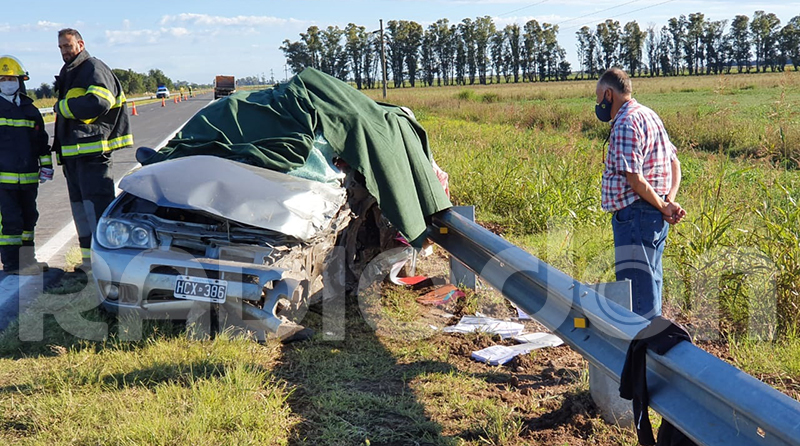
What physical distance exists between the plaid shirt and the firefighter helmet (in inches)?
210

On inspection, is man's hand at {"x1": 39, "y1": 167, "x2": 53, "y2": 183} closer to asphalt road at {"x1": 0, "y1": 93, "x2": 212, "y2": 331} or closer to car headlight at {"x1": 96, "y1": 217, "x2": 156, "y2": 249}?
asphalt road at {"x1": 0, "y1": 93, "x2": 212, "y2": 331}

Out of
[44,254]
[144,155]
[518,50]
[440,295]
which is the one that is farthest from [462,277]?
[518,50]

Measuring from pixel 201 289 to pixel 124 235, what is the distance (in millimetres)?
749

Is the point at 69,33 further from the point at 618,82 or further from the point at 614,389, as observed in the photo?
the point at 614,389

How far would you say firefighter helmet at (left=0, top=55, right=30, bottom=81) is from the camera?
6.11 m

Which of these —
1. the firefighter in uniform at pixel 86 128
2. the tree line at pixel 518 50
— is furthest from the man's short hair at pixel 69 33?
the tree line at pixel 518 50

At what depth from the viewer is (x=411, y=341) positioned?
177 inches

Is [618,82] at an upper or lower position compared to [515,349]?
upper

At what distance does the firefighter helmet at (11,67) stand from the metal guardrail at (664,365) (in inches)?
187

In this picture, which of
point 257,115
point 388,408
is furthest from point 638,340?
point 257,115

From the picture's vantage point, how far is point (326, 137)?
16.6ft

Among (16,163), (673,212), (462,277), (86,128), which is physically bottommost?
(462,277)

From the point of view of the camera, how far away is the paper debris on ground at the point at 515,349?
4111 millimetres

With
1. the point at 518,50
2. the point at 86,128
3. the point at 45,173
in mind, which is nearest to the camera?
the point at 86,128
